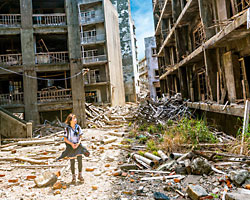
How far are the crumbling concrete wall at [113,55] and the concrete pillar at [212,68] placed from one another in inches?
733

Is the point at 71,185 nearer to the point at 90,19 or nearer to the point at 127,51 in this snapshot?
the point at 90,19

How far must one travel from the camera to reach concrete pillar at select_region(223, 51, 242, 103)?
8602mm

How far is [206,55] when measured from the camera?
31.2ft

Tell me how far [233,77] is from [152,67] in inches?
1121

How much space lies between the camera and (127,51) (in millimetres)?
37469

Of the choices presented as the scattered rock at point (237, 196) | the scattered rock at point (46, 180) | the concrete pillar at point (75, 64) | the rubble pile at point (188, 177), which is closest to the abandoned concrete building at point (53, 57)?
the concrete pillar at point (75, 64)

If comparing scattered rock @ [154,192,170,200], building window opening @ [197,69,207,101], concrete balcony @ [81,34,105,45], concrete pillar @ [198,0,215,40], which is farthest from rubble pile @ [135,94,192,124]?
concrete balcony @ [81,34,105,45]

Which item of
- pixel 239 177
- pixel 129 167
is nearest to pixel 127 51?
pixel 129 167

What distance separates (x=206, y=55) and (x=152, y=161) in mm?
6246

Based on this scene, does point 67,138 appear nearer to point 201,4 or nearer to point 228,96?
point 228,96

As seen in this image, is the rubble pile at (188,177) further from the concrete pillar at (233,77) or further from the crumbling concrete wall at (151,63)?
the crumbling concrete wall at (151,63)

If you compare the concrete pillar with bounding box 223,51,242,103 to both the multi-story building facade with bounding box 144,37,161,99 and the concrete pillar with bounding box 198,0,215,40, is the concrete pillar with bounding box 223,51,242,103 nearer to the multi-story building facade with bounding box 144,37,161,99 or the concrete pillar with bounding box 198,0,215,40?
the concrete pillar with bounding box 198,0,215,40

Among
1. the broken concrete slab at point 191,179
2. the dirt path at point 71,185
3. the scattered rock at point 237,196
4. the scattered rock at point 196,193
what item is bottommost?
the dirt path at point 71,185

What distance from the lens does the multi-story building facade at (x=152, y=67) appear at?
36219 mm
